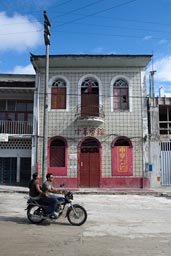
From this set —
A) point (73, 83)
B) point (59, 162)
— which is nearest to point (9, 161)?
point (59, 162)

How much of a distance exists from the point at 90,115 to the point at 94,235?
1201 centimetres

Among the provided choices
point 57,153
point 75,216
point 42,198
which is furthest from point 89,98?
point 75,216

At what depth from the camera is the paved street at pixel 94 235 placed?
549 cm

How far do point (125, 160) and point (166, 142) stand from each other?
125 inches

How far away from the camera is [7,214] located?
9398mm

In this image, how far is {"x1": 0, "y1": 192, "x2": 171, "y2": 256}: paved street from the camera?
549cm

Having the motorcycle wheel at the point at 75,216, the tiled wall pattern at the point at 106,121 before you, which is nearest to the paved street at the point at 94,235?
the motorcycle wheel at the point at 75,216

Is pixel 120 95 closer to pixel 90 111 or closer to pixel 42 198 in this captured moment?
pixel 90 111

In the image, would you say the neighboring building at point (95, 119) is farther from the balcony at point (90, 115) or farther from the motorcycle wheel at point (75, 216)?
the motorcycle wheel at point (75, 216)

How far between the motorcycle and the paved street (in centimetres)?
19

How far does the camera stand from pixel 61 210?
8.00 m

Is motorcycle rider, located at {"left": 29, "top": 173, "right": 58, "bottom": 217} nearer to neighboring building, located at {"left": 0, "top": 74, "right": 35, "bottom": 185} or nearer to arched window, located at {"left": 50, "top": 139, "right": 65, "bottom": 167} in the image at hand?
arched window, located at {"left": 50, "top": 139, "right": 65, "bottom": 167}

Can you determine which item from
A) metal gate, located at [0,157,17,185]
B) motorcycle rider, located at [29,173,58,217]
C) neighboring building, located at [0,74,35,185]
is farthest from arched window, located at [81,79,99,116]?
→ motorcycle rider, located at [29,173,58,217]

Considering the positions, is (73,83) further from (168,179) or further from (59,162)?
(168,179)
